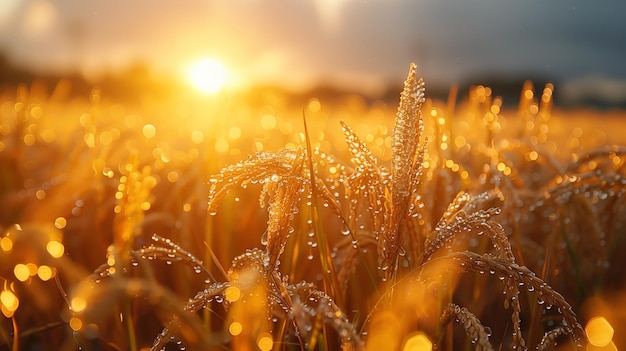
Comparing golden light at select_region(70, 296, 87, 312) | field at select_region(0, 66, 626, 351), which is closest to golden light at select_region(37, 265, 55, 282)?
field at select_region(0, 66, 626, 351)

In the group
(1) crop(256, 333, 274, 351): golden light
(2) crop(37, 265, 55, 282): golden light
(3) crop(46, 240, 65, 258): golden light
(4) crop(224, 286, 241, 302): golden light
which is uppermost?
(3) crop(46, 240, 65, 258): golden light

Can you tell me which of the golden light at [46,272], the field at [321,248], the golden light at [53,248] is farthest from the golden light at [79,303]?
the golden light at [46,272]

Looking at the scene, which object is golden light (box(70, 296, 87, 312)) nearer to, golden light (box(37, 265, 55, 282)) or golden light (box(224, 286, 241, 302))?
golden light (box(224, 286, 241, 302))

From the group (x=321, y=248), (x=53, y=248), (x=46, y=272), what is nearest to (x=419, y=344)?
(x=321, y=248)

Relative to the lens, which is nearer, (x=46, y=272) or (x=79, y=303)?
(x=79, y=303)

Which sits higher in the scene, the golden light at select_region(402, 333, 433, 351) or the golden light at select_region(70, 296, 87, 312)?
the golden light at select_region(70, 296, 87, 312)

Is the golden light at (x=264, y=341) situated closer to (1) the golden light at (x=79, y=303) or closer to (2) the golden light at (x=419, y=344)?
Answer: (2) the golden light at (x=419, y=344)

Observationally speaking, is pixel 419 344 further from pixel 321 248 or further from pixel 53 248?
pixel 53 248

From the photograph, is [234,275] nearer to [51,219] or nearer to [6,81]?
[51,219]
